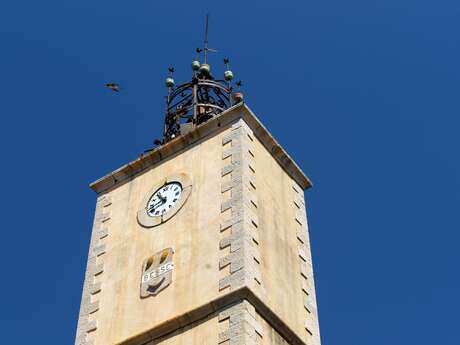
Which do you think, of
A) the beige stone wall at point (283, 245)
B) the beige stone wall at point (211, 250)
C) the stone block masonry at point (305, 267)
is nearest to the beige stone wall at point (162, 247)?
the beige stone wall at point (211, 250)

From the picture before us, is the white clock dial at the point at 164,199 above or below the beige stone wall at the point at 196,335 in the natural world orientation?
above

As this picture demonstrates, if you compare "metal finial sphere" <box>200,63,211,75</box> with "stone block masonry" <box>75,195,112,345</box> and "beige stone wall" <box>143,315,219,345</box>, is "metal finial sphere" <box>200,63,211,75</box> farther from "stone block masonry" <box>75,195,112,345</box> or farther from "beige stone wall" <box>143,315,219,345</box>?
"beige stone wall" <box>143,315,219,345</box>

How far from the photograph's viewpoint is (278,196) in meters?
17.1

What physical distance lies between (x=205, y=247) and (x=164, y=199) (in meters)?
1.87

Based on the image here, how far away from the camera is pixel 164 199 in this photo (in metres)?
16.8

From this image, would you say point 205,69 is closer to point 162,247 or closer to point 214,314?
point 162,247

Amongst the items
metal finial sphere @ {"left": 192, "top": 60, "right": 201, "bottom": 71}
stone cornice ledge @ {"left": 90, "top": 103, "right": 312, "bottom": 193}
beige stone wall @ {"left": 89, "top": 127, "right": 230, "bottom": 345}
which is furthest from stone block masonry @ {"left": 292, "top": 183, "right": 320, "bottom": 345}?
metal finial sphere @ {"left": 192, "top": 60, "right": 201, "bottom": 71}

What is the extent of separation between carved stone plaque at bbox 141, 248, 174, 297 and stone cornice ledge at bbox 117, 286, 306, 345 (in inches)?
33.2

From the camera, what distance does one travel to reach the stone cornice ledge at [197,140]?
17297mm

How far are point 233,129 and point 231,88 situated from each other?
12.2ft

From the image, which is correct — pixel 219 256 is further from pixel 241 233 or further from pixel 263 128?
pixel 263 128

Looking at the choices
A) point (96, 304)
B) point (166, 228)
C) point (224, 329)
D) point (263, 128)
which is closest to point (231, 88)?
point (263, 128)

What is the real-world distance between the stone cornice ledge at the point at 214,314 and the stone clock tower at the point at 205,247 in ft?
0.05

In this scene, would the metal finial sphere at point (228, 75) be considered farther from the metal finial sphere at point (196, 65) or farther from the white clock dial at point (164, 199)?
the white clock dial at point (164, 199)
